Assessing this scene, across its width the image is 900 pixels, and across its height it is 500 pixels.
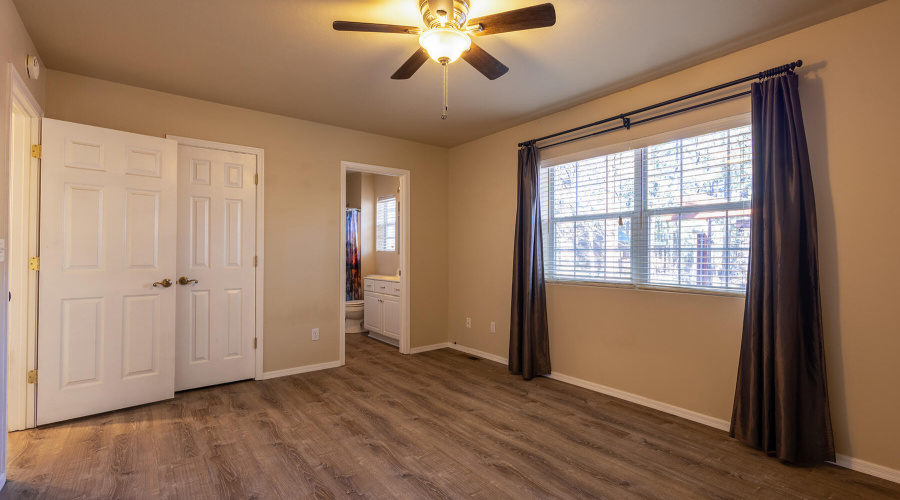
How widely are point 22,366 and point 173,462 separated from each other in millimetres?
1413

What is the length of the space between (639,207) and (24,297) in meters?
4.46

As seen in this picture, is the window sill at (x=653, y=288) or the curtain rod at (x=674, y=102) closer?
the curtain rod at (x=674, y=102)

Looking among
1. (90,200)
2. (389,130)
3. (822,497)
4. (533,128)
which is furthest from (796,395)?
(90,200)

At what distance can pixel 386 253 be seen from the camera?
670 cm

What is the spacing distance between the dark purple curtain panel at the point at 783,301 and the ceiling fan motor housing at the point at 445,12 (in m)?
1.93

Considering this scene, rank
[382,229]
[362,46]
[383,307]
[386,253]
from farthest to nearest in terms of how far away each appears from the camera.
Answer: [382,229] → [386,253] → [383,307] → [362,46]

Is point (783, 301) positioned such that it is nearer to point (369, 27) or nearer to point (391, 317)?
point (369, 27)

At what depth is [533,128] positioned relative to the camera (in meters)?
4.28

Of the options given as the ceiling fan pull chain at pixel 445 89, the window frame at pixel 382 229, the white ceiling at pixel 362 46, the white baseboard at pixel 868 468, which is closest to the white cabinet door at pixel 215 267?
the white ceiling at pixel 362 46

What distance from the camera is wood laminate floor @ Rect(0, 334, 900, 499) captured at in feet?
7.09

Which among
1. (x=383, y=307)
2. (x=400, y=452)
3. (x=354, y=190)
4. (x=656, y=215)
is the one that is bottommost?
(x=400, y=452)

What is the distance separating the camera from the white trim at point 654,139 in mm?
2840

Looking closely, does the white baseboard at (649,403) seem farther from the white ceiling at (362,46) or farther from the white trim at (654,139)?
the white ceiling at (362,46)

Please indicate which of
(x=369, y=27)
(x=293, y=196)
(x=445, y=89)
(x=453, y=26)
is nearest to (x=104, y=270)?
(x=293, y=196)
